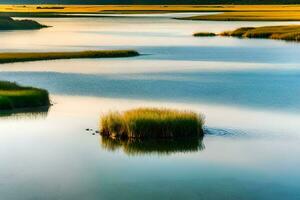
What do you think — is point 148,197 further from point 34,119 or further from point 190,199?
point 34,119

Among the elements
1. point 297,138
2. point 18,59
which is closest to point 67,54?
point 18,59

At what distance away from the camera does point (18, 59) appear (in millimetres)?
51625

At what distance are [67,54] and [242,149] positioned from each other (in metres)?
35.8

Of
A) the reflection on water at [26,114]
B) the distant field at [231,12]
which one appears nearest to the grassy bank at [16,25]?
the distant field at [231,12]

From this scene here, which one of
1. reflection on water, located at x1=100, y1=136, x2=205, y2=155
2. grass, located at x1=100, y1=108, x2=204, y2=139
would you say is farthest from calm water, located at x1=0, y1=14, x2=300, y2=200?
grass, located at x1=100, y1=108, x2=204, y2=139

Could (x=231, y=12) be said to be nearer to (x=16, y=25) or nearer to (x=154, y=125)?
(x=16, y=25)

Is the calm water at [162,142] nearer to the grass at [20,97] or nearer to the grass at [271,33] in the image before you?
the grass at [20,97]

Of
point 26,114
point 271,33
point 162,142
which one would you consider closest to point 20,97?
point 26,114

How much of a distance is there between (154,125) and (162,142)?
681 mm

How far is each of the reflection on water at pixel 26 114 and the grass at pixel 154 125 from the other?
5316 mm

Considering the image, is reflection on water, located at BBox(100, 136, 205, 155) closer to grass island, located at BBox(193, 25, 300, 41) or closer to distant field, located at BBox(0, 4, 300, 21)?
grass island, located at BBox(193, 25, 300, 41)

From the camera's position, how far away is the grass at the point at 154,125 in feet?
77.9

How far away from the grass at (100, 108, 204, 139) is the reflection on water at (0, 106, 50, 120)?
5316mm

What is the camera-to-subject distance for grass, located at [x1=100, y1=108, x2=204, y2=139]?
934 inches
